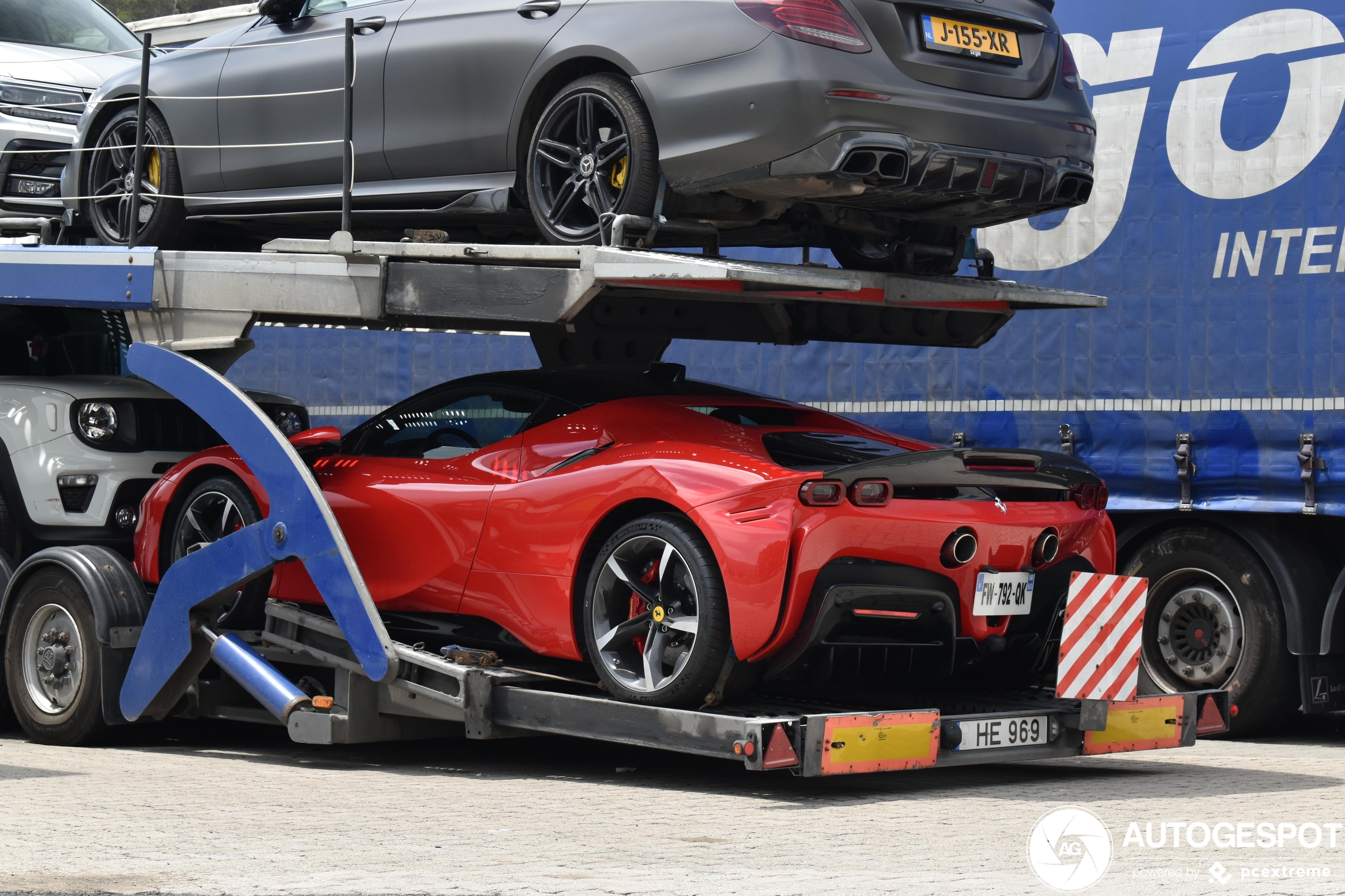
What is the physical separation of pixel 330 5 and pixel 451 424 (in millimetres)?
2207

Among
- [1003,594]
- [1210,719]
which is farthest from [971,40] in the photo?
[1210,719]

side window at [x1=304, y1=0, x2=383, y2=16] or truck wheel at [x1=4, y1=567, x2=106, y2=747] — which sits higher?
side window at [x1=304, y1=0, x2=383, y2=16]

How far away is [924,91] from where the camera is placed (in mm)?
6988

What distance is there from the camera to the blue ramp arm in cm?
747

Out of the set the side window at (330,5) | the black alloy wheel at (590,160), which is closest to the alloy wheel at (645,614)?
the black alloy wheel at (590,160)

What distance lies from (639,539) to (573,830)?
1.31 m

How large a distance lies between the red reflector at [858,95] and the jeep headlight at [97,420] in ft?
14.2

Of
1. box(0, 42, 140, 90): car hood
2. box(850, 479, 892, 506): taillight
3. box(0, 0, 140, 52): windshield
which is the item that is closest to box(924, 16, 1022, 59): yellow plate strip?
box(850, 479, 892, 506): taillight

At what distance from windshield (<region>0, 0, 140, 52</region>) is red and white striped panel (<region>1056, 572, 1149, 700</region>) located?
715cm

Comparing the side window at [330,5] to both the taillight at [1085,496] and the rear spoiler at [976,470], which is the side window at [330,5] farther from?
the taillight at [1085,496]

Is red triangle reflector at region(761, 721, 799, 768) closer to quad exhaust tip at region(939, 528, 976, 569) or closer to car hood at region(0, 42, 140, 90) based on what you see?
quad exhaust tip at region(939, 528, 976, 569)

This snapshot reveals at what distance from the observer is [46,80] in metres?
10.5

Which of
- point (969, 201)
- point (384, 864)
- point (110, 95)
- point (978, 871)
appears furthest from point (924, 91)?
point (110, 95)

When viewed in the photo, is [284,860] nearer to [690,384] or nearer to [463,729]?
[463,729]
